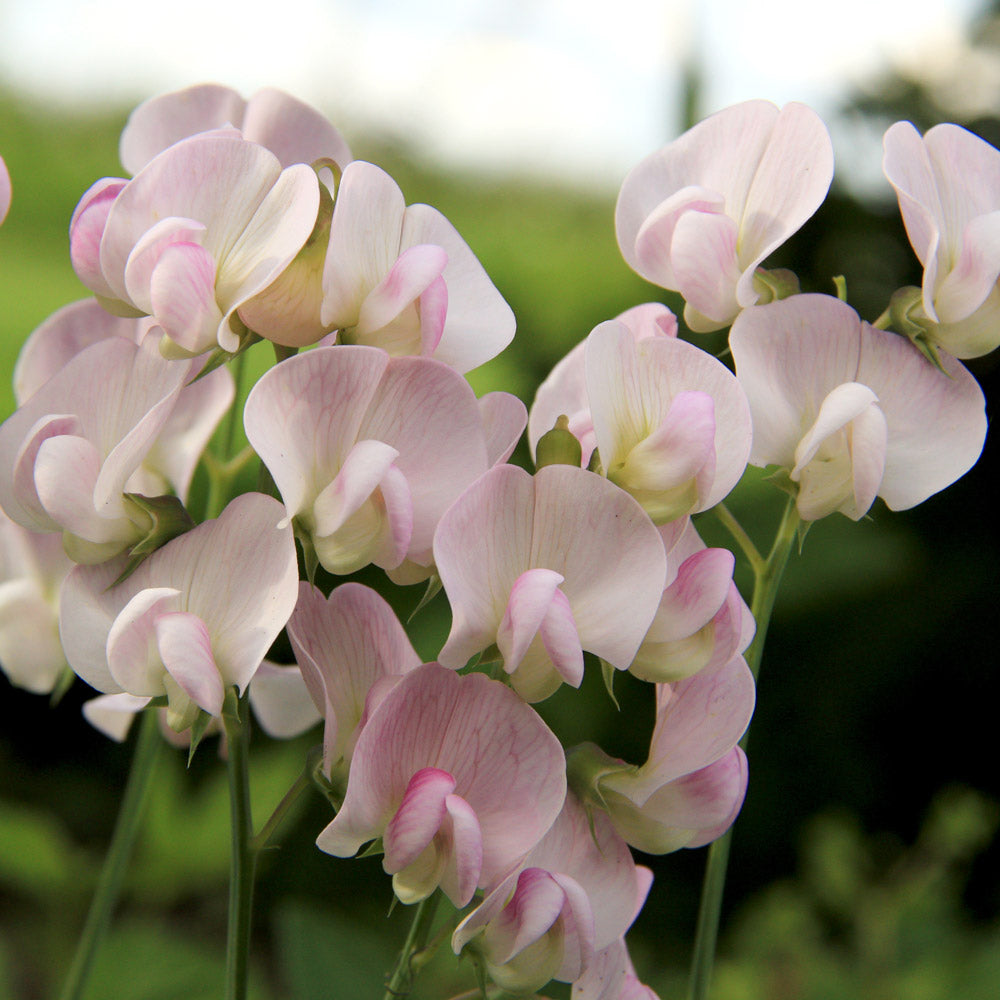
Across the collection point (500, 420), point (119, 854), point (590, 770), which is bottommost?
point (119, 854)

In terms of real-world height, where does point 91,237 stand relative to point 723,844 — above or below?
above

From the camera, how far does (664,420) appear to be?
0.38 meters

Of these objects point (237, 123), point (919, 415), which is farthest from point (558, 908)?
point (237, 123)

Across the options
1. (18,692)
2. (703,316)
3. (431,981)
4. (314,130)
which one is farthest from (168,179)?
(18,692)

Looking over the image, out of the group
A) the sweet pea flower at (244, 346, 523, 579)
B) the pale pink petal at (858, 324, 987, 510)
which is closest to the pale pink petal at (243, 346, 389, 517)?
the sweet pea flower at (244, 346, 523, 579)

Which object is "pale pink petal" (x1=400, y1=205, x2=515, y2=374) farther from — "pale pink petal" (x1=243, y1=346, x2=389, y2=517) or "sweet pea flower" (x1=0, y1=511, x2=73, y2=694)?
"sweet pea flower" (x1=0, y1=511, x2=73, y2=694)

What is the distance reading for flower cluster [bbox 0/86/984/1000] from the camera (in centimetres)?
36

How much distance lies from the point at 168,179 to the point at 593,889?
11.4 inches

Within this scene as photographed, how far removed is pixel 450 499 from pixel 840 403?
0.49 feet

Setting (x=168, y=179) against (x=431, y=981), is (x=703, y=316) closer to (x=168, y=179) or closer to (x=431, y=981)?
(x=168, y=179)

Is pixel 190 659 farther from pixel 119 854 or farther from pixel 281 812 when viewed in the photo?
pixel 119 854

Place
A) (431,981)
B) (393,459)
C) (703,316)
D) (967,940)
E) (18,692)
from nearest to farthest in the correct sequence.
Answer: (393,459)
(703,316)
(431,981)
(967,940)
(18,692)

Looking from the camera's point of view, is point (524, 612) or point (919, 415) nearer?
point (524, 612)

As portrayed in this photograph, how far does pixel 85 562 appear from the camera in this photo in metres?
0.39
